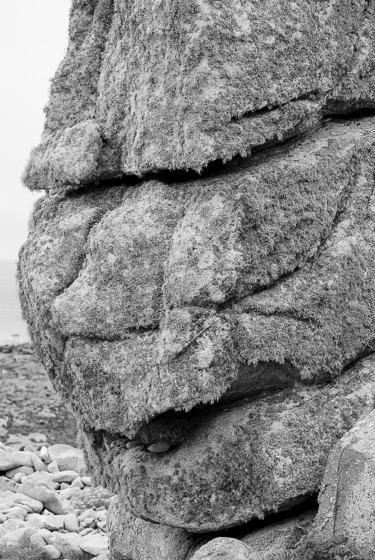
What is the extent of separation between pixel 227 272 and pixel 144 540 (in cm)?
336

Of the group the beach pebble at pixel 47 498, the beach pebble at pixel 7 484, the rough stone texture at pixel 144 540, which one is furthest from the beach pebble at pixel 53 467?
the rough stone texture at pixel 144 540

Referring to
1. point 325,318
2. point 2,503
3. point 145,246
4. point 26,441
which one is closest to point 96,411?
point 145,246

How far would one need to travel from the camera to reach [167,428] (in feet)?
25.5

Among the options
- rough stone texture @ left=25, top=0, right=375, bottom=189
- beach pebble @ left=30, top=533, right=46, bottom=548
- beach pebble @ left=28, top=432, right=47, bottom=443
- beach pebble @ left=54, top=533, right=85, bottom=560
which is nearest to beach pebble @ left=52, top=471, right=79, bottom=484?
beach pebble @ left=28, top=432, right=47, bottom=443

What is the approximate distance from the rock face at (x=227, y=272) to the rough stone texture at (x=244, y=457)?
15 millimetres

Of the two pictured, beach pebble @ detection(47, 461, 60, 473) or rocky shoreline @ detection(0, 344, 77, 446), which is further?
rocky shoreline @ detection(0, 344, 77, 446)

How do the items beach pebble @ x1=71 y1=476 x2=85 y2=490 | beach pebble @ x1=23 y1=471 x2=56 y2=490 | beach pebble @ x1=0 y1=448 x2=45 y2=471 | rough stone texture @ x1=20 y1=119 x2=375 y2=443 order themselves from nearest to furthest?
rough stone texture @ x1=20 y1=119 x2=375 y2=443 → beach pebble @ x1=23 y1=471 x2=56 y2=490 → beach pebble @ x1=71 y1=476 x2=85 y2=490 → beach pebble @ x1=0 y1=448 x2=45 y2=471

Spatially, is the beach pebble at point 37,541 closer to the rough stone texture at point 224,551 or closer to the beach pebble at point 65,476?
the rough stone texture at point 224,551

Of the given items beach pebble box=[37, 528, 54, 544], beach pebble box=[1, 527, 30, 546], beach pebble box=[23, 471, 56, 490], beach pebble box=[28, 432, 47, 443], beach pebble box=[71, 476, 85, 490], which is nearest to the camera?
beach pebble box=[1, 527, 30, 546]

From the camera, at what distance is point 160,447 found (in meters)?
7.78

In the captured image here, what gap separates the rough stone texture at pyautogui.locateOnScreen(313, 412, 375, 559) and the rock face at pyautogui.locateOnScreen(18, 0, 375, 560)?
28.2 inches

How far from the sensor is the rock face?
727cm

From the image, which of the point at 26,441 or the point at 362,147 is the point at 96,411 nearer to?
the point at 362,147

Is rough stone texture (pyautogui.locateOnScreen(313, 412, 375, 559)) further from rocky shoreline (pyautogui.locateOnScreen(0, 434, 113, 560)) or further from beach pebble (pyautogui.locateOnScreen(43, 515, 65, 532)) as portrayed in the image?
beach pebble (pyautogui.locateOnScreen(43, 515, 65, 532))
